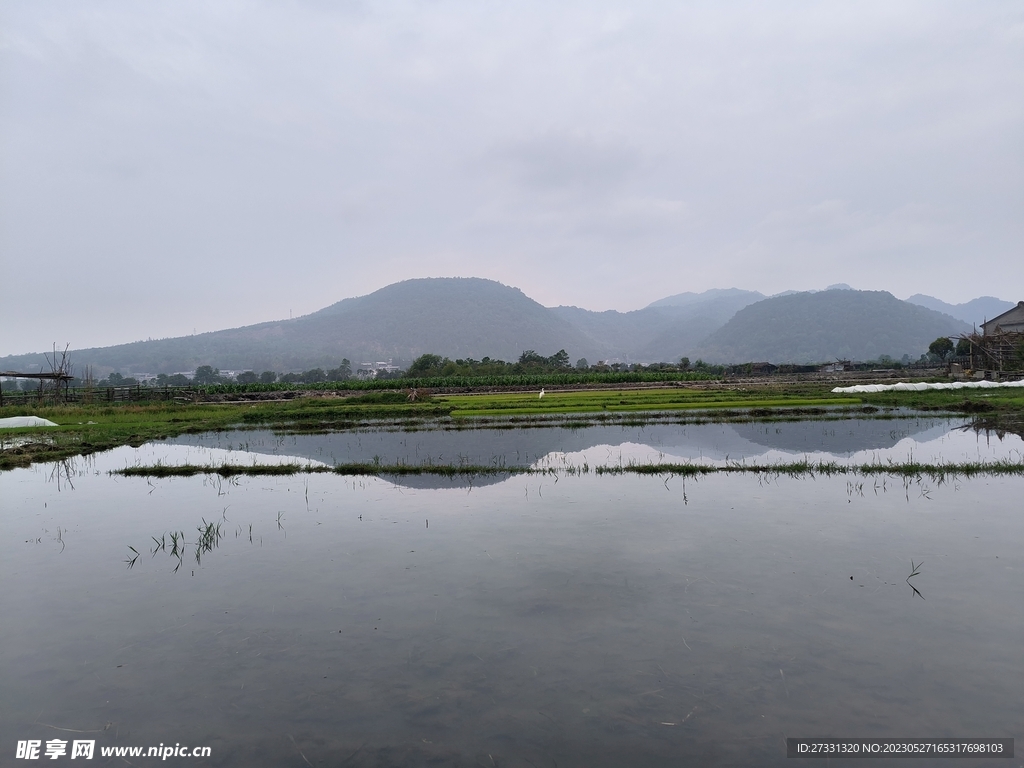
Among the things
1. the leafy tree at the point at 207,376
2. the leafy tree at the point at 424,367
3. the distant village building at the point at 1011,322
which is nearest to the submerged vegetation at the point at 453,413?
the leafy tree at the point at 424,367

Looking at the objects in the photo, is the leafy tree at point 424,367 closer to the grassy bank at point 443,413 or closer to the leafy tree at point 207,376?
the grassy bank at point 443,413

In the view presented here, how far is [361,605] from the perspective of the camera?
700 centimetres

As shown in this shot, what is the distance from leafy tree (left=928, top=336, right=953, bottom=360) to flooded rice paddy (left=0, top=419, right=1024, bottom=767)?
68447 millimetres

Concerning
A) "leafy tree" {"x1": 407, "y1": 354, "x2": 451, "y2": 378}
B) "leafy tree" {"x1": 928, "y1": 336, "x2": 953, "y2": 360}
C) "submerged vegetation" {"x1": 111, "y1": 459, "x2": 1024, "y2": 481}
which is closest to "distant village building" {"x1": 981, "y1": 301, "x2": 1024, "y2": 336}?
"leafy tree" {"x1": 928, "y1": 336, "x2": 953, "y2": 360}

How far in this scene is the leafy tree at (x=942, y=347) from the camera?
222ft

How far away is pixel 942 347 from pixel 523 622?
8114 cm

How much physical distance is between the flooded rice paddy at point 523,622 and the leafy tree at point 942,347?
6845 cm

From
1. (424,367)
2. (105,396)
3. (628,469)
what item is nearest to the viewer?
(628,469)

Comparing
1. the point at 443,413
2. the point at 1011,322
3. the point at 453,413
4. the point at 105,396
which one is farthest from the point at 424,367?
the point at 1011,322

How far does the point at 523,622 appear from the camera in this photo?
6.40 metres

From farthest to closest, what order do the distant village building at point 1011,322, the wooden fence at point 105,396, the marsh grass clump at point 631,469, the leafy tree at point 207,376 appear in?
1. the leafy tree at point 207,376
2. the distant village building at point 1011,322
3. the wooden fence at point 105,396
4. the marsh grass clump at point 631,469

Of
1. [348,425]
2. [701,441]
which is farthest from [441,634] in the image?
[348,425]

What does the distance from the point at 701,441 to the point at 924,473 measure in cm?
712

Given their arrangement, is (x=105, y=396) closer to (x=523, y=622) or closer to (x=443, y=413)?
(x=443, y=413)
